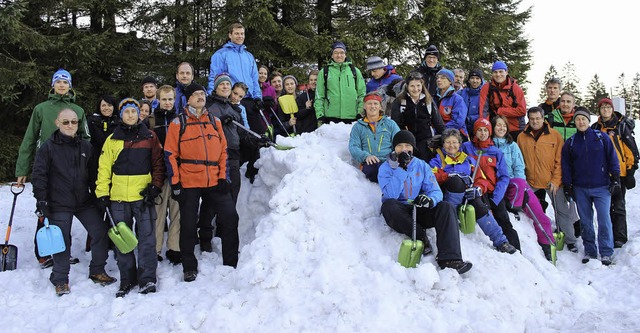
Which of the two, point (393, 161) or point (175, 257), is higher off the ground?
point (393, 161)

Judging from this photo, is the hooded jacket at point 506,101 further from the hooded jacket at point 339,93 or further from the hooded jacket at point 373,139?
the hooded jacket at point 373,139

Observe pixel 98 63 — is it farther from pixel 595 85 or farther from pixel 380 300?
pixel 595 85

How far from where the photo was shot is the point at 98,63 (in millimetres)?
12852

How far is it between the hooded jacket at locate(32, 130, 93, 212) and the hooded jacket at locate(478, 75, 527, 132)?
660cm

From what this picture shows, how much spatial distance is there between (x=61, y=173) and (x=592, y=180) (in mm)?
7497

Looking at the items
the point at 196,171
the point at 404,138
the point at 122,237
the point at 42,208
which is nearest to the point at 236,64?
the point at 196,171

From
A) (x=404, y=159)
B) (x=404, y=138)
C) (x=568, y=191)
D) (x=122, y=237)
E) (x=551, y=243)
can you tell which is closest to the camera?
(x=122, y=237)

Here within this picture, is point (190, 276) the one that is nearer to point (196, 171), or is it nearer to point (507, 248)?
point (196, 171)

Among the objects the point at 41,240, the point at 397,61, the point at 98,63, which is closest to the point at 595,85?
the point at 397,61

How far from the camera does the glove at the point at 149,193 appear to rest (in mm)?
5234

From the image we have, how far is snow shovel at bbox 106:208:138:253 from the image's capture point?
507 centimetres

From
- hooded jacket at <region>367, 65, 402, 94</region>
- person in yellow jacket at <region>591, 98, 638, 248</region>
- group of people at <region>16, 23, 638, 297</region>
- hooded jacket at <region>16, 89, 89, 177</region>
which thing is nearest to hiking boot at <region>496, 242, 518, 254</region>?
group of people at <region>16, 23, 638, 297</region>

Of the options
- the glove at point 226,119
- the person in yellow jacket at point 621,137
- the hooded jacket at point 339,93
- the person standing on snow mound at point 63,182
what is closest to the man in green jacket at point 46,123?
the person standing on snow mound at point 63,182

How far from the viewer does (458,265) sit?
4766mm
